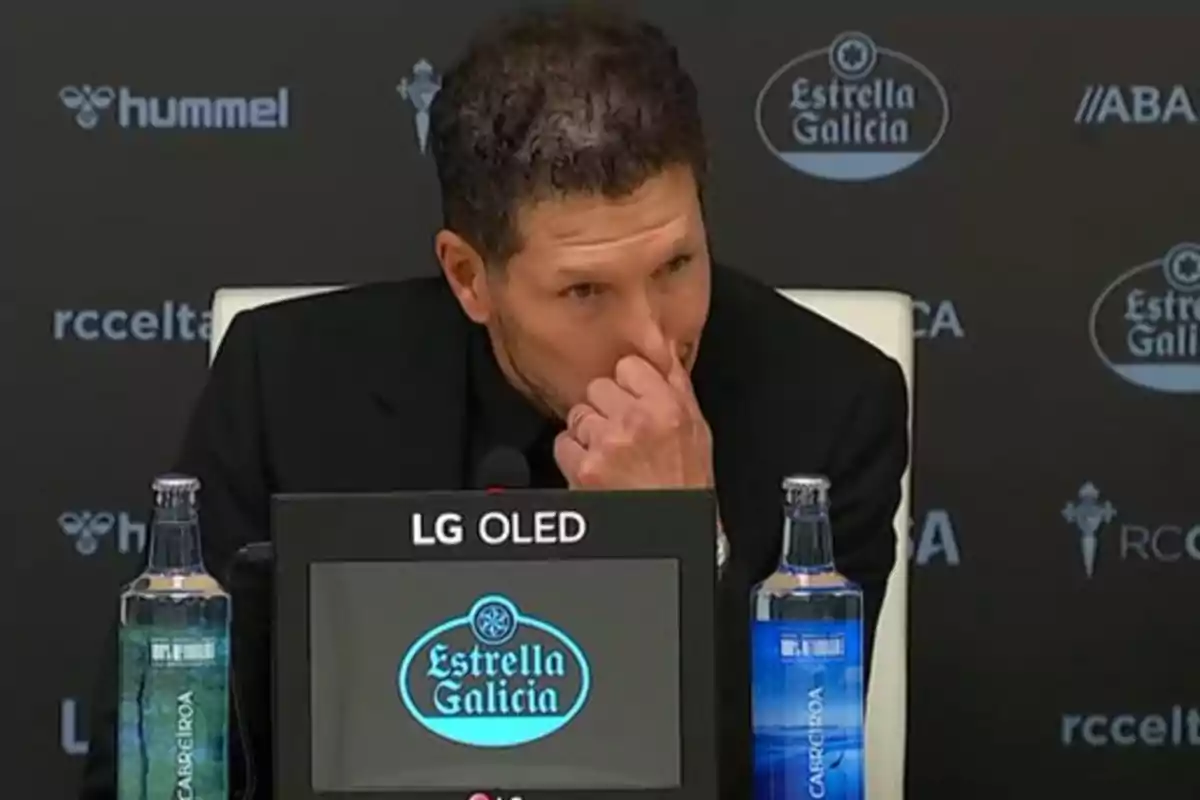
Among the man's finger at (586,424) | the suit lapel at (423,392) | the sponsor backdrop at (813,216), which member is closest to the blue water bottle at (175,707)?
the man's finger at (586,424)

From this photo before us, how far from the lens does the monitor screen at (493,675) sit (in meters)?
1.13

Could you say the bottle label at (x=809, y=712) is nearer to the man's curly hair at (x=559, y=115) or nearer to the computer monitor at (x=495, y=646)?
the computer monitor at (x=495, y=646)

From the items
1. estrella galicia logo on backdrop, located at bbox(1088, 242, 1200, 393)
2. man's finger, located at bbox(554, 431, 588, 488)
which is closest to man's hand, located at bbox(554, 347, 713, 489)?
man's finger, located at bbox(554, 431, 588, 488)

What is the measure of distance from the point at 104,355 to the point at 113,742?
47.7 inches

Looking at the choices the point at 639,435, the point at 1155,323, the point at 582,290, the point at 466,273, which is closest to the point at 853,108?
the point at 1155,323

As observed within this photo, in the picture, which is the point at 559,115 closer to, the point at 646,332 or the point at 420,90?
the point at 646,332

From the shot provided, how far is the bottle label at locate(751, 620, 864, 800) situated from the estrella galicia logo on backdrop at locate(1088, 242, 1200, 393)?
4.74 feet

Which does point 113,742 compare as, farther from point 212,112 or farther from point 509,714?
point 212,112

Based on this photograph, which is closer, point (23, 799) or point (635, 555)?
point (635, 555)

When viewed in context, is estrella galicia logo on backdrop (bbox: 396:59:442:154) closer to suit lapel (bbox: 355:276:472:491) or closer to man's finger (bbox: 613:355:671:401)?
suit lapel (bbox: 355:276:472:491)

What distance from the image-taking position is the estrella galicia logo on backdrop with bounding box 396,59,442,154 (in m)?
2.56

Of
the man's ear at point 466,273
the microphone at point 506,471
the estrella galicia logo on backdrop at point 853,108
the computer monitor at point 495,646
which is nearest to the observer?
the computer monitor at point 495,646

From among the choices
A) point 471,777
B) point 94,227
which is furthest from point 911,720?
point 471,777

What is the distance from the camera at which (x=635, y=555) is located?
114 centimetres
